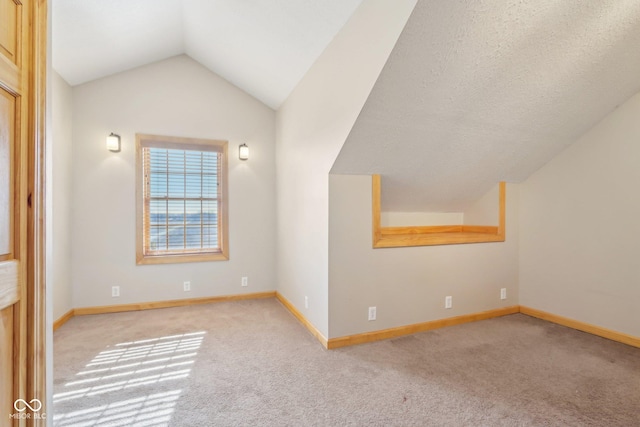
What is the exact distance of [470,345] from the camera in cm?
265

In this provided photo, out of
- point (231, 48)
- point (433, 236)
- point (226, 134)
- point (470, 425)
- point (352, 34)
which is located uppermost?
point (231, 48)

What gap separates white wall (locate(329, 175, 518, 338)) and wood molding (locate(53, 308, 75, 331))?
2727mm

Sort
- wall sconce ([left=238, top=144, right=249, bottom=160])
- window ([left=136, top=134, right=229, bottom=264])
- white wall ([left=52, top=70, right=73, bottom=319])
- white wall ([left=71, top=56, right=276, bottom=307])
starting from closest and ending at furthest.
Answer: white wall ([left=52, top=70, right=73, bottom=319])
white wall ([left=71, top=56, right=276, bottom=307])
window ([left=136, top=134, right=229, bottom=264])
wall sconce ([left=238, top=144, right=249, bottom=160])

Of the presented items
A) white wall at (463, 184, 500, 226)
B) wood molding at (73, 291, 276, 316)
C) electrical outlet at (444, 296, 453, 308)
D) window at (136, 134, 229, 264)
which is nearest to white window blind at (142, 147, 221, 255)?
window at (136, 134, 229, 264)

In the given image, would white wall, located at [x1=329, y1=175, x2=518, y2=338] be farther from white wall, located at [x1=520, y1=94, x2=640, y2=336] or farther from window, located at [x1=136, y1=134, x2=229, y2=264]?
window, located at [x1=136, y1=134, x2=229, y2=264]

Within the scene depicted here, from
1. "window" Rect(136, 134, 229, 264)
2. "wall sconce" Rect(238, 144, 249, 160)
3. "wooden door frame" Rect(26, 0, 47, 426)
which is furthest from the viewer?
"wall sconce" Rect(238, 144, 249, 160)

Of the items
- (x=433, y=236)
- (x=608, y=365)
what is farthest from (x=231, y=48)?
(x=608, y=365)

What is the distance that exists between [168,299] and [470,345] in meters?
3.35

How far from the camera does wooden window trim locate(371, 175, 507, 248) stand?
2.74 m

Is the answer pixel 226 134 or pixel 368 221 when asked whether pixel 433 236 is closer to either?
pixel 368 221

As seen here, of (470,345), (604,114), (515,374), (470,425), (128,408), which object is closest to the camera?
(470,425)

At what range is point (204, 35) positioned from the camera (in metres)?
3.14

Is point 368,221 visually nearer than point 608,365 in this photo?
No

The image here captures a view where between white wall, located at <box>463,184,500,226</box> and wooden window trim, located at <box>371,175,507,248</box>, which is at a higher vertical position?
white wall, located at <box>463,184,500,226</box>
